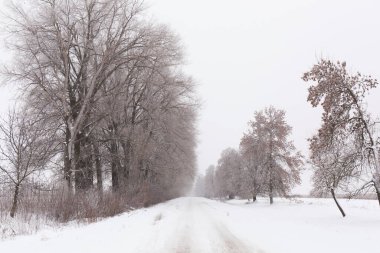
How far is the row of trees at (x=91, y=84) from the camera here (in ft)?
66.2

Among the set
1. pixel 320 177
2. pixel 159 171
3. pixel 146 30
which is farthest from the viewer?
pixel 159 171

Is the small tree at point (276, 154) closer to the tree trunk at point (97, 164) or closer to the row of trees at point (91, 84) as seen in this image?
the row of trees at point (91, 84)

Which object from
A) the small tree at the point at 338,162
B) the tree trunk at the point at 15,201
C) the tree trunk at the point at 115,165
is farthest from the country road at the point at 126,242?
the tree trunk at the point at 115,165

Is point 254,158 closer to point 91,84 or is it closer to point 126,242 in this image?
point 91,84

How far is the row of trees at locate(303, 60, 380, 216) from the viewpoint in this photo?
15.9 metres

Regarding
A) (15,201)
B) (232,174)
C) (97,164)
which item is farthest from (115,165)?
(232,174)

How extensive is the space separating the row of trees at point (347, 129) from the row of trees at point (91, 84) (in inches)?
443

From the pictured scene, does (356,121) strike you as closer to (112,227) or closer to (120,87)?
(112,227)

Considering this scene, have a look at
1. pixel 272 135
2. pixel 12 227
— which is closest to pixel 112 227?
pixel 12 227

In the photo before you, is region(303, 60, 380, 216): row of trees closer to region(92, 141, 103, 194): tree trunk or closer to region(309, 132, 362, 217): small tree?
region(309, 132, 362, 217): small tree

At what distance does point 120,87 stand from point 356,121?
15.9 metres

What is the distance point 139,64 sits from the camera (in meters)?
25.7

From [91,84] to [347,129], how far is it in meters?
14.3

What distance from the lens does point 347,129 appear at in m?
16.6
